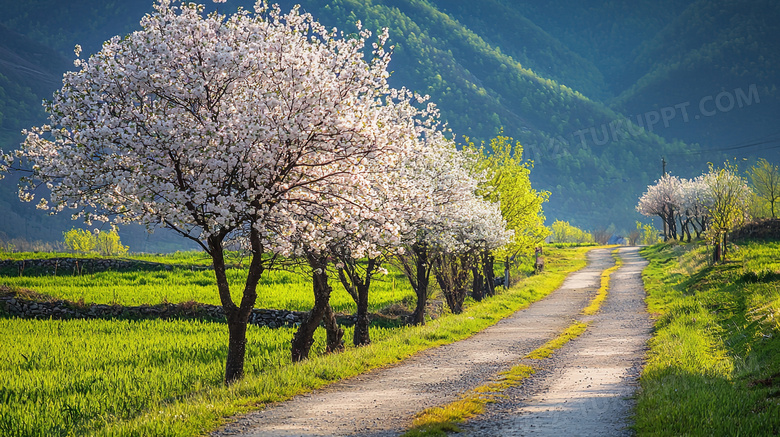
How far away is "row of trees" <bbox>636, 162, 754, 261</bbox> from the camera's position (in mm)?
30328

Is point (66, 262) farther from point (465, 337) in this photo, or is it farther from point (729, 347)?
point (729, 347)

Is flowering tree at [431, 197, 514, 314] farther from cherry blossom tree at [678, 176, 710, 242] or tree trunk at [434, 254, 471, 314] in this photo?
cherry blossom tree at [678, 176, 710, 242]

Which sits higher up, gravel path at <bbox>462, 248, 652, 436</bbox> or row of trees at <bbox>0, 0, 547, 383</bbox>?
row of trees at <bbox>0, 0, 547, 383</bbox>

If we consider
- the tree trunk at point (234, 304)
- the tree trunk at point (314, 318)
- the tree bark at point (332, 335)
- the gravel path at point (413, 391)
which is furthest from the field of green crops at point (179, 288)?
the tree trunk at point (234, 304)

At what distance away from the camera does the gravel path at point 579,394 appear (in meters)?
7.97

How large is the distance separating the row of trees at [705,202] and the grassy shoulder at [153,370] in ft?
41.0

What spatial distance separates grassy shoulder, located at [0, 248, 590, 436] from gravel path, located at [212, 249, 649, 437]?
0.53 meters

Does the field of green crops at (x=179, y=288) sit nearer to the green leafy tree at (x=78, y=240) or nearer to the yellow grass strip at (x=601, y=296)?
the yellow grass strip at (x=601, y=296)

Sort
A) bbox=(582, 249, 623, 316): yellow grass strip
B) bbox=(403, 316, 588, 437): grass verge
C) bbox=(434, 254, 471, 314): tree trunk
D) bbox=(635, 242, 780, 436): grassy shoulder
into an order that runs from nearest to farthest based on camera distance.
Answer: bbox=(635, 242, 780, 436): grassy shoulder, bbox=(403, 316, 588, 437): grass verge, bbox=(582, 249, 623, 316): yellow grass strip, bbox=(434, 254, 471, 314): tree trunk

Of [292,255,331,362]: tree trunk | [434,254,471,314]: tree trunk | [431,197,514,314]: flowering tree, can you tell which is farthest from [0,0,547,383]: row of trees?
[434,254,471,314]: tree trunk

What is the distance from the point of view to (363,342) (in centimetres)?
1889

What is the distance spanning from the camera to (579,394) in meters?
10.0

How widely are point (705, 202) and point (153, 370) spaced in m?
67.2

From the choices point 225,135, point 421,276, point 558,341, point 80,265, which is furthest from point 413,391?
point 80,265
